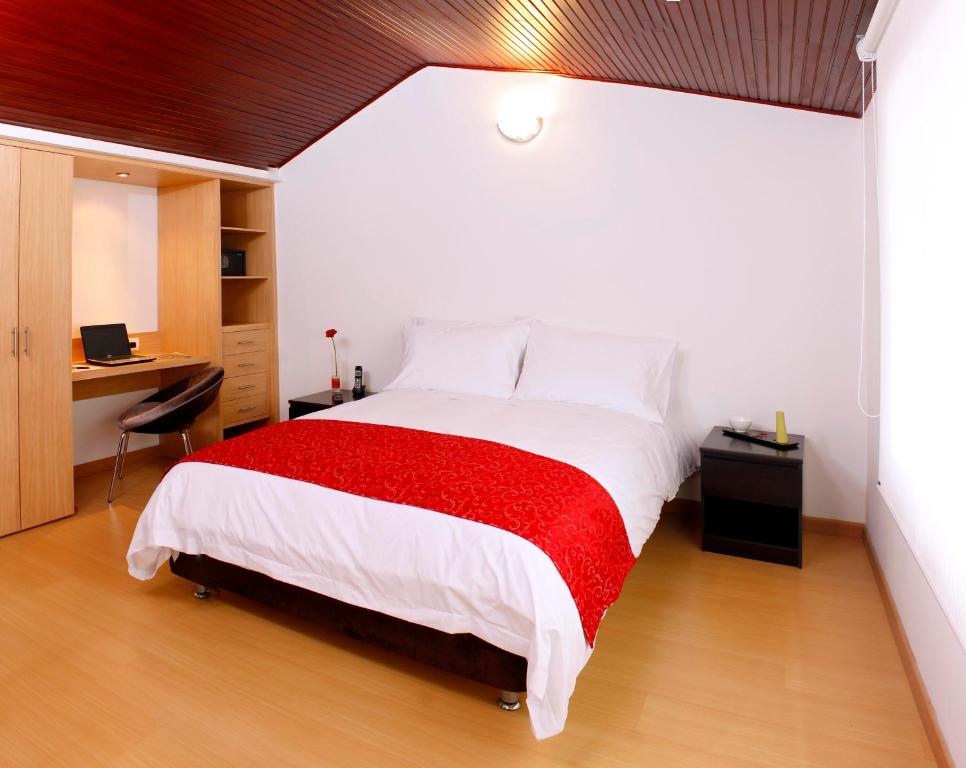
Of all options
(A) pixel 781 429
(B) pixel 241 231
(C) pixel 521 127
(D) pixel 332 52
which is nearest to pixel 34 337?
(B) pixel 241 231

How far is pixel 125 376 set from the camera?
4570 millimetres

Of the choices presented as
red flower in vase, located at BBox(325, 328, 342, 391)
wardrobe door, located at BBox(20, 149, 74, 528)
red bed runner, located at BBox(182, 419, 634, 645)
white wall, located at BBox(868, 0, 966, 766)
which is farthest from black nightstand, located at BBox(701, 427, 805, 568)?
wardrobe door, located at BBox(20, 149, 74, 528)

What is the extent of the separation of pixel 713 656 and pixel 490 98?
3236mm

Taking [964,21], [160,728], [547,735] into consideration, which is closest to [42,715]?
[160,728]

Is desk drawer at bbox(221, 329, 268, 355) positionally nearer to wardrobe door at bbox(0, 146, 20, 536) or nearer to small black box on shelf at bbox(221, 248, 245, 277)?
small black box on shelf at bbox(221, 248, 245, 277)

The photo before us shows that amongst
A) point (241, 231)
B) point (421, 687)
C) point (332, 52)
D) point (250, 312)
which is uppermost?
point (332, 52)

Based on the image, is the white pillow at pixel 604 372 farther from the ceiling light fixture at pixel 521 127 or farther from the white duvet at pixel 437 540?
the ceiling light fixture at pixel 521 127

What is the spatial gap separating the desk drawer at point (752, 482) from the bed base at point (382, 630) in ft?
5.05

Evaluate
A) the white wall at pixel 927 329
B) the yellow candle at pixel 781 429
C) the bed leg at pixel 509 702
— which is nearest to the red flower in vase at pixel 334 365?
the yellow candle at pixel 781 429

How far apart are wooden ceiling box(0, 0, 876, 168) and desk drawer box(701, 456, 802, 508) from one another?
5.53ft

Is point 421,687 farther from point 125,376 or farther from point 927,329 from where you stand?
point 125,376

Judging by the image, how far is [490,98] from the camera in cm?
403

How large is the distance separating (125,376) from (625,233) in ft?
11.2

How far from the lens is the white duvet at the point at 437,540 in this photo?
1.85m
